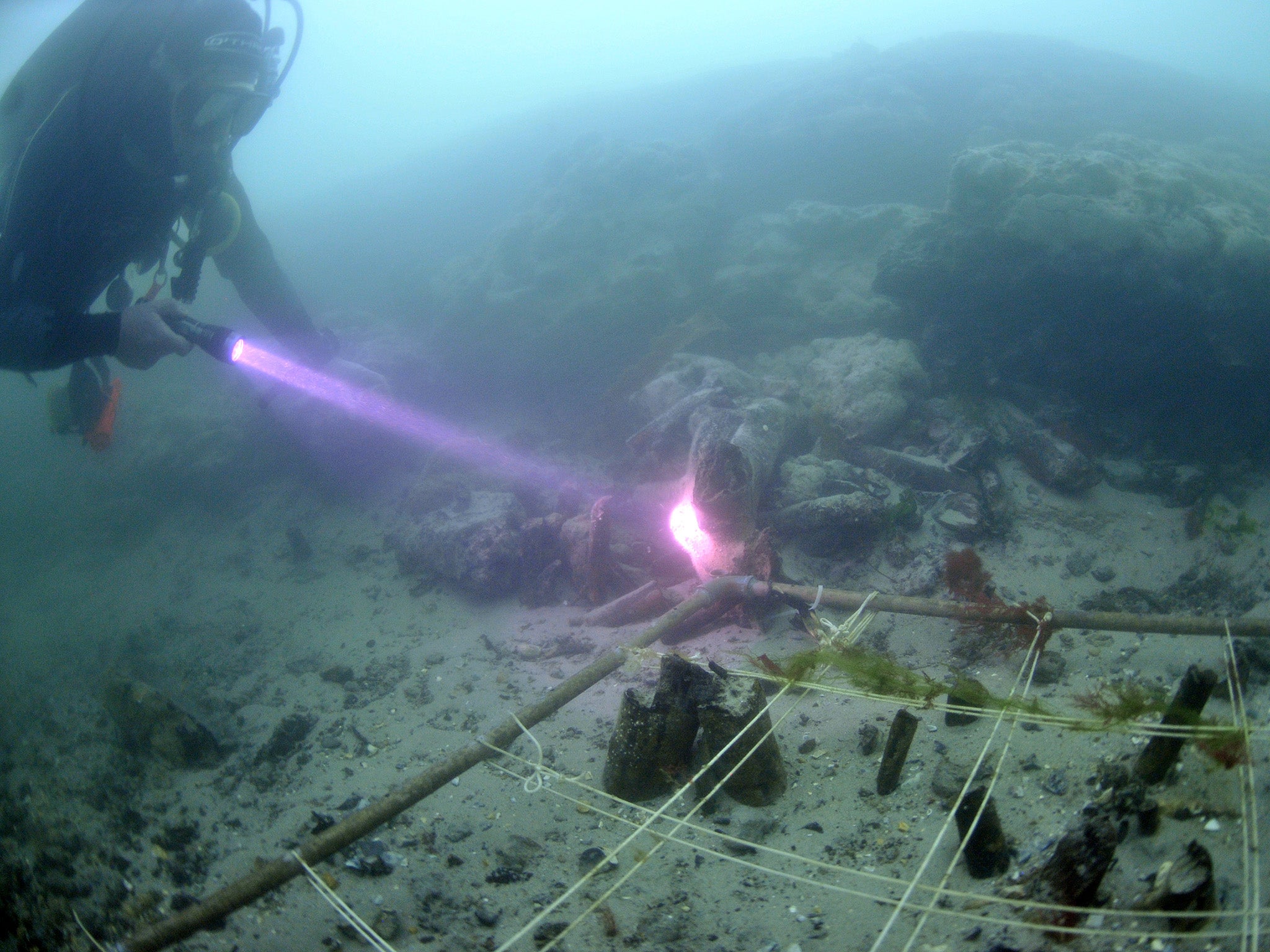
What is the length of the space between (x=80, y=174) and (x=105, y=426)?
2.67 meters

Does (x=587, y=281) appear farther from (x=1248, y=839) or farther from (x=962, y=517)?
(x=1248, y=839)

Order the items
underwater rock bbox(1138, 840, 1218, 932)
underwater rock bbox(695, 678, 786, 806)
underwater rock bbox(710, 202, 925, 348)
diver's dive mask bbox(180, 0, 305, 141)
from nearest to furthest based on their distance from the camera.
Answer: underwater rock bbox(1138, 840, 1218, 932)
underwater rock bbox(695, 678, 786, 806)
diver's dive mask bbox(180, 0, 305, 141)
underwater rock bbox(710, 202, 925, 348)

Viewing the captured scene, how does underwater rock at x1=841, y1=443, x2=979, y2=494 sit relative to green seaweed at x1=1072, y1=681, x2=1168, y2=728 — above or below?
below

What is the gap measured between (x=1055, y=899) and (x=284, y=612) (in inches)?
287

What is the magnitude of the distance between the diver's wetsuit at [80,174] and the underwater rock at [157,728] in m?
2.71

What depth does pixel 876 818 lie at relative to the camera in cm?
276

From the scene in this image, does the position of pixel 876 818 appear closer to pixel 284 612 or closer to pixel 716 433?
pixel 716 433

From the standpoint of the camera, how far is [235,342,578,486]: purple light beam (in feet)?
25.9

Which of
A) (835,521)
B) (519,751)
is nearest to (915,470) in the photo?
(835,521)

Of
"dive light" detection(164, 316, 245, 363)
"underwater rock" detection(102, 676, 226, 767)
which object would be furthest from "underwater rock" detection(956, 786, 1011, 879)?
"dive light" detection(164, 316, 245, 363)

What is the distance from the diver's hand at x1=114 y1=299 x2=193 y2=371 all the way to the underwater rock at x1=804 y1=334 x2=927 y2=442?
6602mm

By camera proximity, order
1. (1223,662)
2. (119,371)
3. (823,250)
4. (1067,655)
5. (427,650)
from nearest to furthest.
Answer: (1223,662), (1067,655), (427,650), (823,250), (119,371)

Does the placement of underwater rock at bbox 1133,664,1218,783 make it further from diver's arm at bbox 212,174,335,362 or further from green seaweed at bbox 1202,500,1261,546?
diver's arm at bbox 212,174,335,362

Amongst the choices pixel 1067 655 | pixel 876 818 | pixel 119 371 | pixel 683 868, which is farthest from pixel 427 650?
pixel 119 371
